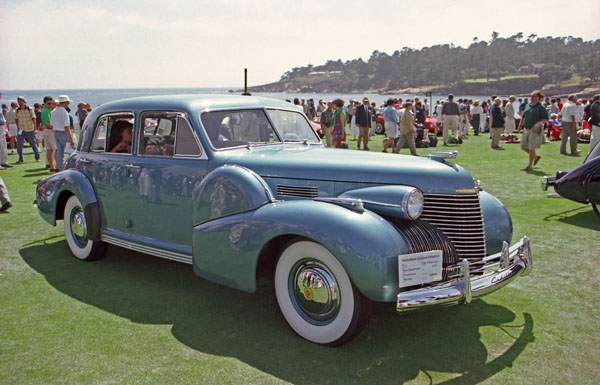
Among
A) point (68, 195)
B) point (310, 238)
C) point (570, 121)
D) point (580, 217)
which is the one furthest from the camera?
point (570, 121)

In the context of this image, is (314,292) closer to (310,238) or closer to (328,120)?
(310,238)

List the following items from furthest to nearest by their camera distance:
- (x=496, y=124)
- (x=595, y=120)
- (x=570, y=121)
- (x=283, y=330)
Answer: (x=496, y=124)
(x=570, y=121)
(x=595, y=120)
(x=283, y=330)

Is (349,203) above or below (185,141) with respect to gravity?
below

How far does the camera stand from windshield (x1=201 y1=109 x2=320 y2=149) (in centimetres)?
497

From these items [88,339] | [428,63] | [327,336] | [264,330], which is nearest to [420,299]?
[327,336]

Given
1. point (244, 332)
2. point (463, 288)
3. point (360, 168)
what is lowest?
point (244, 332)

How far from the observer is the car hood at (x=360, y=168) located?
155 inches

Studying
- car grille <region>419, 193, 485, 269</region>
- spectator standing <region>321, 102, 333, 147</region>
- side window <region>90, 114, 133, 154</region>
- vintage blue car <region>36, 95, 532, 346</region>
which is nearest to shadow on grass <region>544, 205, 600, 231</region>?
vintage blue car <region>36, 95, 532, 346</region>

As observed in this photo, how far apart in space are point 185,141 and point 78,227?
2.00 m

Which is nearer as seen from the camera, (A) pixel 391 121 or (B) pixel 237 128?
(B) pixel 237 128

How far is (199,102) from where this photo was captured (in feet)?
16.6

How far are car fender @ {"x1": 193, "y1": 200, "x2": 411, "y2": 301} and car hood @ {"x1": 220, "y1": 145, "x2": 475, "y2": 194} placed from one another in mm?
411

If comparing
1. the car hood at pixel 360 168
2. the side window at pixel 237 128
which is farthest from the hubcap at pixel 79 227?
the car hood at pixel 360 168

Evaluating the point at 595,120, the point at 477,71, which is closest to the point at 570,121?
the point at 595,120
